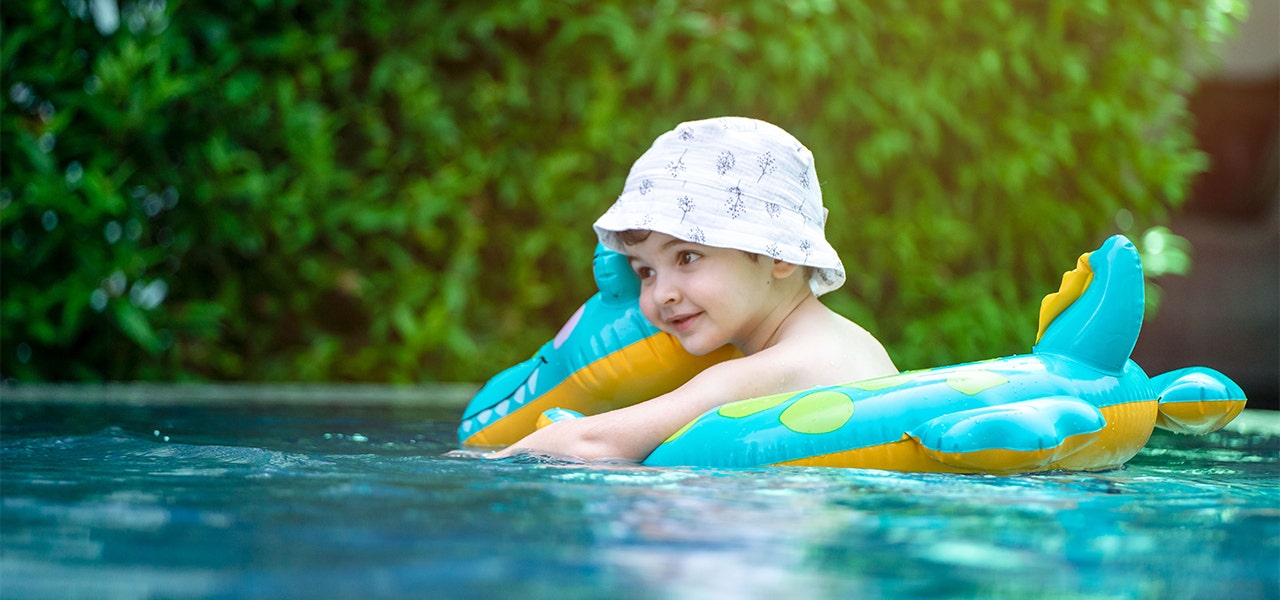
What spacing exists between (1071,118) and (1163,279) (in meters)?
3.19

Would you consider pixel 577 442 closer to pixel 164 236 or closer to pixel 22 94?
pixel 164 236

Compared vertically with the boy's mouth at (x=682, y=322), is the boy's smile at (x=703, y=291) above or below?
above

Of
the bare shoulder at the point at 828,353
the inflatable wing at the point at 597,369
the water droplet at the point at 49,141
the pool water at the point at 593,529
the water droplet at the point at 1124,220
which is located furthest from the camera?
the water droplet at the point at 1124,220

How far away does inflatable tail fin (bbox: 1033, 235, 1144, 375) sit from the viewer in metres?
2.81

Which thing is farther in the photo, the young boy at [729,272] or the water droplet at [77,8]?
the water droplet at [77,8]

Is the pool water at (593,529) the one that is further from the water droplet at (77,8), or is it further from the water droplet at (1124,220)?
the water droplet at (1124,220)

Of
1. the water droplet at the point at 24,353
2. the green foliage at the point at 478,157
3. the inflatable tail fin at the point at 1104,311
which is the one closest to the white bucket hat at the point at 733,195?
the inflatable tail fin at the point at 1104,311

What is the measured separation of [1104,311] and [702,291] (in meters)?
0.84

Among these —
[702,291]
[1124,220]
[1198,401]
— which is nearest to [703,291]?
[702,291]

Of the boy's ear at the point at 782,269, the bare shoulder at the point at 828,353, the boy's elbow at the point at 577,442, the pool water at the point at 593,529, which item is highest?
the boy's ear at the point at 782,269

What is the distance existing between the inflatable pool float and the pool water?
0.07 metres

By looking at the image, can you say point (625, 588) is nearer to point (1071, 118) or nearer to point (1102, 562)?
point (1102, 562)

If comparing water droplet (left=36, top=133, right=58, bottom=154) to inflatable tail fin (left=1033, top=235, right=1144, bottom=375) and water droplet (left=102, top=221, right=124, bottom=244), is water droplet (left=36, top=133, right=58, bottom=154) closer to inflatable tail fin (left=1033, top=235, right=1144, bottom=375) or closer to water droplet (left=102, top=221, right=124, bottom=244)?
water droplet (left=102, top=221, right=124, bottom=244)

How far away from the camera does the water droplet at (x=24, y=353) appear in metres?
5.39
